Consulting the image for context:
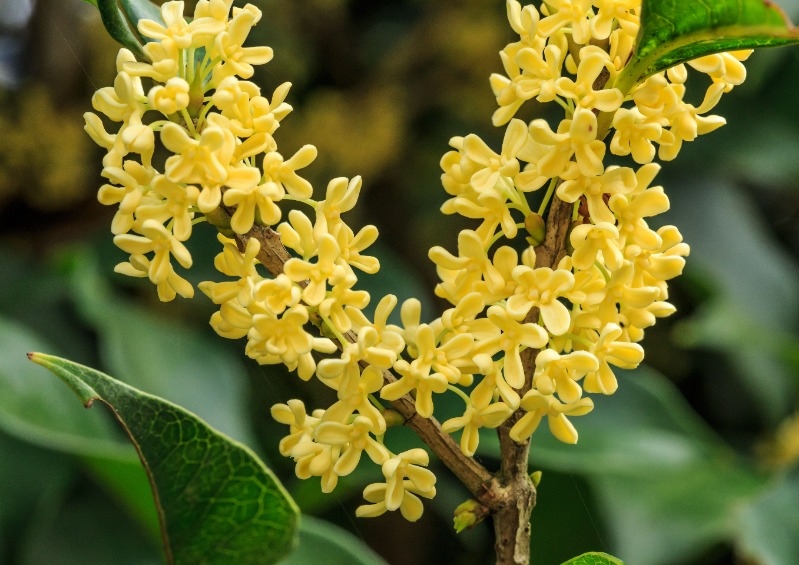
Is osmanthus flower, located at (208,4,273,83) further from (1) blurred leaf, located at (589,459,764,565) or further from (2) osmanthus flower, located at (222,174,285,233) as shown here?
(1) blurred leaf, located at (589,459,764,565)

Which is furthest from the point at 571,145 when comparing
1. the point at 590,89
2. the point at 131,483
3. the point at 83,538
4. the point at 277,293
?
the point at 83,538

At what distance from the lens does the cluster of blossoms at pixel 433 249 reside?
36 cm

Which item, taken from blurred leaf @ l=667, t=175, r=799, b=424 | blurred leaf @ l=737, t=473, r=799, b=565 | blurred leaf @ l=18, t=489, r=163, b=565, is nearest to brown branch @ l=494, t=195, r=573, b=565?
blurred leaf @ l=18, t=489, r=163, b=565

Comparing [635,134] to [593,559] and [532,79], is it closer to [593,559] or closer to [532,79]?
[532,79]

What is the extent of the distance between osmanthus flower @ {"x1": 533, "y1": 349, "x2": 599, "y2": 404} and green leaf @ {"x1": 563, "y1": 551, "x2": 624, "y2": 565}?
65 mm

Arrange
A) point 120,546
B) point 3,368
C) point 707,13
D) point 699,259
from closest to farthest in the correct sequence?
point 707,13
point 3,368
point 120,546
point 699,259

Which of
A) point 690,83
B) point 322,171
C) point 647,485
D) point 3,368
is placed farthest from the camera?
point 322,171

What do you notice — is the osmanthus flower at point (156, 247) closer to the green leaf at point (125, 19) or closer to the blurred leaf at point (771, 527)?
the green leaf at point (125, 19)

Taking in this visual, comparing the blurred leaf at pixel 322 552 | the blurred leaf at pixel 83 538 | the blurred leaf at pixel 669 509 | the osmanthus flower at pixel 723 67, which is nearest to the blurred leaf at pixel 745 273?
the blurred leaf at pixel 669 509

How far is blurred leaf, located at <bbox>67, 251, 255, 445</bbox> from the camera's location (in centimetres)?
122

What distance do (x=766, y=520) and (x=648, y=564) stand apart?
0.25 meters

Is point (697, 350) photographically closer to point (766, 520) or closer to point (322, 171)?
point (766, 520)

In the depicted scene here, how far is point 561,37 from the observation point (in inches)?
15.4

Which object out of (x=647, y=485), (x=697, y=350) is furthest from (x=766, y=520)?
(x=697, y=350)
